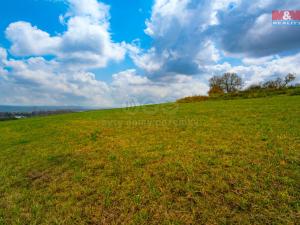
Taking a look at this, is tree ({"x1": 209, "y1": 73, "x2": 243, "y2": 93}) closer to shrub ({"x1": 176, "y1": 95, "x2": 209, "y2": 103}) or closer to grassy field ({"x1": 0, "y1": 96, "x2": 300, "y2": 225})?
shrub ({"x1": 176, "y1": 95, "x2": 209, "y2": 103})

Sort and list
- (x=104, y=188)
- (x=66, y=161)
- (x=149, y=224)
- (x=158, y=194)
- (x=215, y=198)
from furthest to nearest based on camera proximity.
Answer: (x=66, y=161)
(x=104, y=188)
(x=158, y=194)
(x=215, y=198)
(x=149, y=224)

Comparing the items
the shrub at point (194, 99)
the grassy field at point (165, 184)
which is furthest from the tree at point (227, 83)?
the grassy field at point (165, 184)

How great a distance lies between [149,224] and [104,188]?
1739 mm

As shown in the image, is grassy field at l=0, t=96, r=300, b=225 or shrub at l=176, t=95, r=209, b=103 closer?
grassy field at l=0, t=96, r=300, b=225

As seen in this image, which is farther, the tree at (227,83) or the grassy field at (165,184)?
the tree at (227,83)

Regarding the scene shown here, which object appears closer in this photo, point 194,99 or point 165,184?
point 165,184

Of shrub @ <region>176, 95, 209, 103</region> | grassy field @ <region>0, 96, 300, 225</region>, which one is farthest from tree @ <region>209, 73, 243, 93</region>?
grassy field @ <region>0, 96, 300, 225</region>

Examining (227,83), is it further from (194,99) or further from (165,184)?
(165,184)

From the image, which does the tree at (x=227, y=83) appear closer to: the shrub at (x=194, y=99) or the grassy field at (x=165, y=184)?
the shrub at (x=194, y=99)

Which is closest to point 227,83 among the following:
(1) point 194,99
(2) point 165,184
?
(1) point 194,99

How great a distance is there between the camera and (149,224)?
10.6ft

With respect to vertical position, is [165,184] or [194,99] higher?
[194,99]

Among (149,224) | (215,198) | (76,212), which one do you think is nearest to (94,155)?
(76,212)

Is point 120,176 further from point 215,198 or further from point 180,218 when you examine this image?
point 215,198
